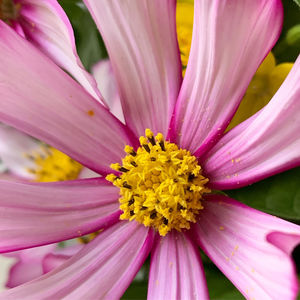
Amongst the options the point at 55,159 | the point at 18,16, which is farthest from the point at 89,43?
the point at 55,159

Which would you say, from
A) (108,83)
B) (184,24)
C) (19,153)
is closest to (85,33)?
(108,83)

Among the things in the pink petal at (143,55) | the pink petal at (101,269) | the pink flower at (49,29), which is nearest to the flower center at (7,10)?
Answer: the pink flower at (49,29)

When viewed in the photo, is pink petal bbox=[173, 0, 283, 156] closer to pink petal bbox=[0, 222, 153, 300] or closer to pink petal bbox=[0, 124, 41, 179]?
pink petal bbox=[0, 222, 153, 300]

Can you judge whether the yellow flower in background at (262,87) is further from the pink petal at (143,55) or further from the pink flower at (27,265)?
the pink flower at (27,265)

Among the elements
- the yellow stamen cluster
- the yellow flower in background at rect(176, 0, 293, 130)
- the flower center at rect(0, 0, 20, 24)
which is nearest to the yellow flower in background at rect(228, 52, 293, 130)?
A: the yellow flower in background at rect(176, 0, 293, 130)

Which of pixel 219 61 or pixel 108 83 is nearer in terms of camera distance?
pixel 219 61

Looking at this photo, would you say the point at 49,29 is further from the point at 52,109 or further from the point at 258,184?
the point at 258,184

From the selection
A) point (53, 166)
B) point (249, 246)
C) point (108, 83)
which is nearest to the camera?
point (249, 246)
